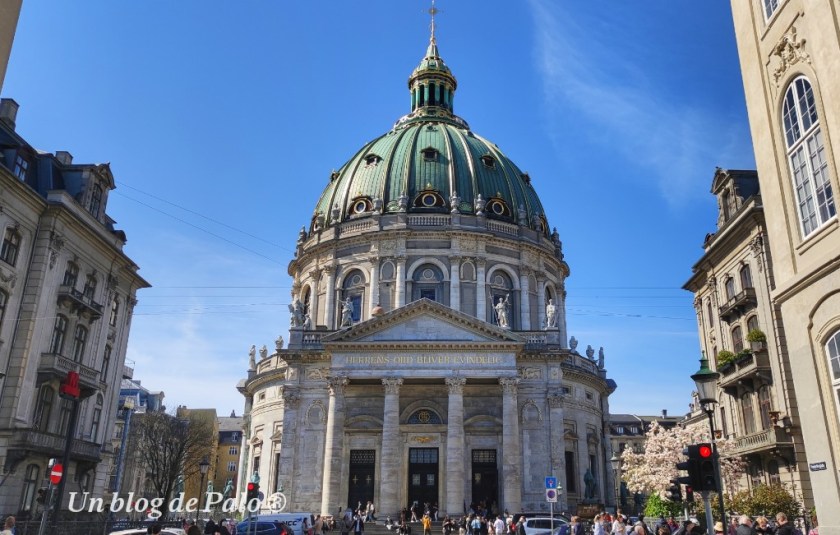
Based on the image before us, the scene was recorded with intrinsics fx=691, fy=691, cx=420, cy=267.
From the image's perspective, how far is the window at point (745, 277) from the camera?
3484 cm

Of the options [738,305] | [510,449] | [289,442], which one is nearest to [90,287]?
[289,442]

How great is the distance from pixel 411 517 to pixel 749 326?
808 inches

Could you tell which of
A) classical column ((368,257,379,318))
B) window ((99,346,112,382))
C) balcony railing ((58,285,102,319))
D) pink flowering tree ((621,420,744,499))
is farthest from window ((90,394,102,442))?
pink flowering tree ((621,420,744,499))

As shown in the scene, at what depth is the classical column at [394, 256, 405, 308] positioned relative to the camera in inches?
1994

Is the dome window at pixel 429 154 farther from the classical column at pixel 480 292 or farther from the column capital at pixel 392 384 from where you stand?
the column capital at pixel 392 384

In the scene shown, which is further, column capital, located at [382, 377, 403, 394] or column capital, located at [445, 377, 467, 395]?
column capital, located at [382, 377, 403, 394]

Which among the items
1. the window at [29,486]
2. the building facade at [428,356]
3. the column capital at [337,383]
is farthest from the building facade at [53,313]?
the column capital at [337,383]

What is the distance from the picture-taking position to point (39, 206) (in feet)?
108

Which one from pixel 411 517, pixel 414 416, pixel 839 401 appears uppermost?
pixel 414 416

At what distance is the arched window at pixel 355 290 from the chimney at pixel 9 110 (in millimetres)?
25119

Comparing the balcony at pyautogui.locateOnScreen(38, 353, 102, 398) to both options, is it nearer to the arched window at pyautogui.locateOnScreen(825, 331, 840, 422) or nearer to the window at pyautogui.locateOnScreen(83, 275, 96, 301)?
the window at pyautogui.locateOnScreen(83, 275, 96, 301)

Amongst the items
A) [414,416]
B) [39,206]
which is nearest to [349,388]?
[414,416]

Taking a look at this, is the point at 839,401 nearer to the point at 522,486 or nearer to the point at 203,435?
the point at 522,486

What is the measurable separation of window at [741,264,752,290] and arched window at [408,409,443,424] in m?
19.7
